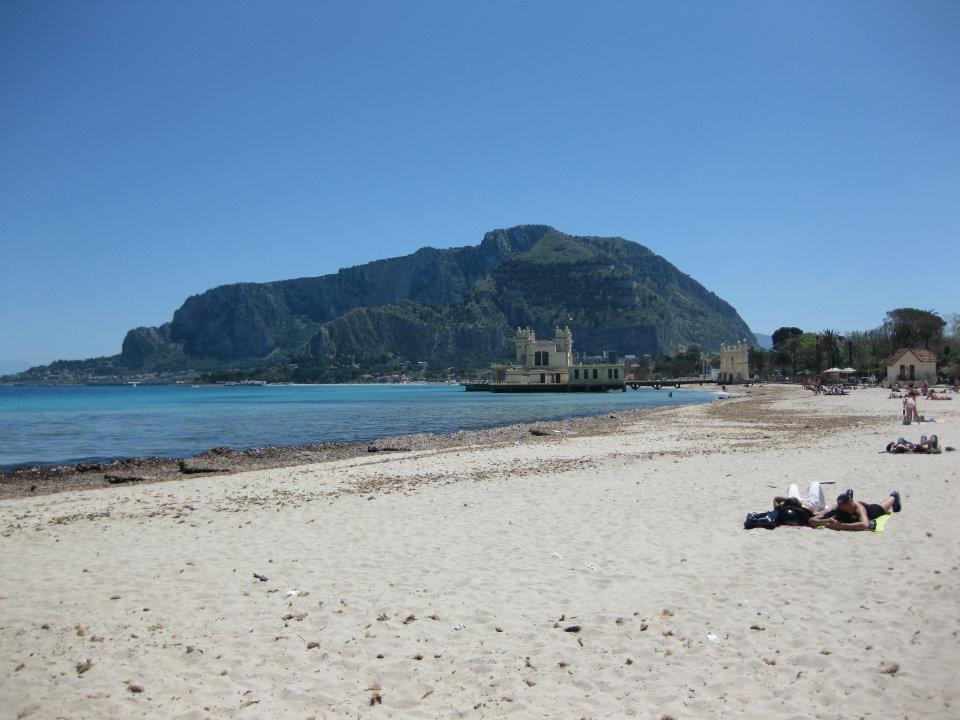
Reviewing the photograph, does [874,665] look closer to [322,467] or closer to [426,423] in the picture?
[322,467]

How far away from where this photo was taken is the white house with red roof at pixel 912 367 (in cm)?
6769

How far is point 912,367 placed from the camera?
69.3 meters

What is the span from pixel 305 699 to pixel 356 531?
4970 millimetres


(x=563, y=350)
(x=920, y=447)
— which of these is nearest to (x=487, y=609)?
(x=920, y=447)

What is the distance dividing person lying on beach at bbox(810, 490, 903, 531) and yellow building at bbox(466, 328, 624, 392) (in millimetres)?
104689

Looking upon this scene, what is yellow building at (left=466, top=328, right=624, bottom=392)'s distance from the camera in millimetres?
115875

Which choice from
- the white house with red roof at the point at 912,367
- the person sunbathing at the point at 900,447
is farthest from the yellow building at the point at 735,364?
the person sunbathing at the point at 900,447

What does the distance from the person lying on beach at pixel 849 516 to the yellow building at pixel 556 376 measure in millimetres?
104689

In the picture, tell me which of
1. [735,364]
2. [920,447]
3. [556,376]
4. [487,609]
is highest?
[735,364]

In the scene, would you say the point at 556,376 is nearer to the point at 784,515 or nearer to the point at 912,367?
the point at 912,367

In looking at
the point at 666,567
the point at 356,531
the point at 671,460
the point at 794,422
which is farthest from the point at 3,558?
the point at 794,422

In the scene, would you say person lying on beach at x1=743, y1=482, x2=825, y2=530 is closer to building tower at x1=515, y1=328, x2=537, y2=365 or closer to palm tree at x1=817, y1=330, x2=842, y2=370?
palm tree at x1=817, y1=330, x2=842, y2=370

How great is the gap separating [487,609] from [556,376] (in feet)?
381

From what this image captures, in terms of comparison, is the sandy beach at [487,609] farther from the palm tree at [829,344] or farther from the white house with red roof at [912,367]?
the palm tree at [829,344]
